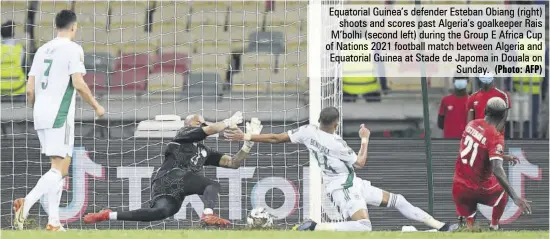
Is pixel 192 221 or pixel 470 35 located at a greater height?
pixel 470 35

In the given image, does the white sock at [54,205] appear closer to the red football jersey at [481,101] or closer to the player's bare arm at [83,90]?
the player's bare arm at [83,90]

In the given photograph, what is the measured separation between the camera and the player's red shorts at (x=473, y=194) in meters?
12.4

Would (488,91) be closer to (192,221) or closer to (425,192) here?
(425,192)

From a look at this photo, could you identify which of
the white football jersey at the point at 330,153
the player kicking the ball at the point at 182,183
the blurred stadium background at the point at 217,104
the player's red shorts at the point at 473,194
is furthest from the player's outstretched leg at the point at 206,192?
the player's red shorts at the point at 473,194

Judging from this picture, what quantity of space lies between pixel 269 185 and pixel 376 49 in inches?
166

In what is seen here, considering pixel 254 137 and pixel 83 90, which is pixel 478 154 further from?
pixel 83 90

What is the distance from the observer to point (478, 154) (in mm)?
12219

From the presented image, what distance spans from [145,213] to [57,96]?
4.79 ft

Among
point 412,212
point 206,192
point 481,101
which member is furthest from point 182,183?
point 481,101

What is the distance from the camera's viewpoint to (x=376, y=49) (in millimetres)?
18250

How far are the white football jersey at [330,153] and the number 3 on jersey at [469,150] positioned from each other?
1.28 meters

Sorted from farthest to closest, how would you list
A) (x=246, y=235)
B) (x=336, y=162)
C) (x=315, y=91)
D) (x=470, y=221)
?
1. (x=315, y=91)
2. (x=470, y=221)
3. (x=336, y=162)
4. (x=246, y=235)

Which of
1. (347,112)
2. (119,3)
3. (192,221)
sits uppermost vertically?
(119,3)

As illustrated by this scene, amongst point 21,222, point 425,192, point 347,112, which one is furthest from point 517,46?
point 21,222
